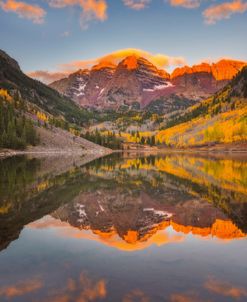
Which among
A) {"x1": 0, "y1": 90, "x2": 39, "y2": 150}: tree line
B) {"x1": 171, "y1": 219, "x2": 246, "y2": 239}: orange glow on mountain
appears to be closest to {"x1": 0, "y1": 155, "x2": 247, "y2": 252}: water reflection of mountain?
{"x1": 171, "y1": 219, "x2": 246, "y2": 239}: orange glow on mountain

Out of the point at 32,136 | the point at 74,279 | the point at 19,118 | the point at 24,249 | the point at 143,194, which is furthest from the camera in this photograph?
the point at 19,118

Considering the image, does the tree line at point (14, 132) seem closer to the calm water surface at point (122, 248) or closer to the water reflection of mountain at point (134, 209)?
the water reflection of mountain at point (134, 209)

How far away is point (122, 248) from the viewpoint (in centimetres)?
1675

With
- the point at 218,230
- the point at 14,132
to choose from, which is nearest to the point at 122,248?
the point at 218,230

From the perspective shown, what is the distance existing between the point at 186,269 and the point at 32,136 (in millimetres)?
162941

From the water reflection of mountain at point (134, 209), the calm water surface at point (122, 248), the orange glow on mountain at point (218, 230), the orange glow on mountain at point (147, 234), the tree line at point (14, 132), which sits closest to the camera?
the calm water surface at point (122, 248)

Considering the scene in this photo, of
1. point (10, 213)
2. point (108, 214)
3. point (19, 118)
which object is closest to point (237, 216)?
point (108, 214)

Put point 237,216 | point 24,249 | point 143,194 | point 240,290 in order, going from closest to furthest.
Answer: point 240,290 < point 24,249 < point 237,216 < point 143,194

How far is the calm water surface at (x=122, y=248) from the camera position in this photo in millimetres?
11719

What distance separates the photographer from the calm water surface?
11.7 metres

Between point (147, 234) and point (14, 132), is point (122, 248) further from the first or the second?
point (14, 132)

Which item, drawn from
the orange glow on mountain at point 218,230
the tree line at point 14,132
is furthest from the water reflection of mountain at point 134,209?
the tree line at point 14,132

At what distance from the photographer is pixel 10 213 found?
24.2m

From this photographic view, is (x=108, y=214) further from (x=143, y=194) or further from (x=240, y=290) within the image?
(x=240, y=290)
